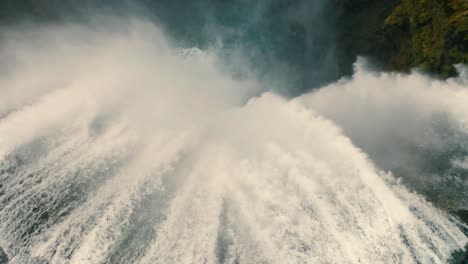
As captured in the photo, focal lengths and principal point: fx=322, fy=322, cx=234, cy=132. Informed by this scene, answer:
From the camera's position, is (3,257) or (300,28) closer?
(3,257)

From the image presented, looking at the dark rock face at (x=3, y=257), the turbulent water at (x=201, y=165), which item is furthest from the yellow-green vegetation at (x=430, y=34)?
the dark rock face at (x=3, y=257)

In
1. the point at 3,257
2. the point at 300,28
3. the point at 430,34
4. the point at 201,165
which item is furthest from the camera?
the point at 300,28

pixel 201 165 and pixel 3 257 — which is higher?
pixel 201 165

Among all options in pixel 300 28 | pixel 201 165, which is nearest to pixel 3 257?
pixel 201 165

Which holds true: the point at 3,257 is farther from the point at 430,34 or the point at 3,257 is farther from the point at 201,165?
the point at 430,34

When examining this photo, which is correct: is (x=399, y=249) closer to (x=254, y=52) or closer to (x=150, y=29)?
(x=254, y=52)

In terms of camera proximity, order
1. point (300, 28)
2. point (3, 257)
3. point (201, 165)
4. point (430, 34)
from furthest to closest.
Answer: point (300, 28)
point (201, 165)
point (430, 34)
point (3, 257)

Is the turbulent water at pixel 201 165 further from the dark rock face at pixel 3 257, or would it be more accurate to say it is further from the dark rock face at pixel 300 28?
the dark rock face at pixel 300 28

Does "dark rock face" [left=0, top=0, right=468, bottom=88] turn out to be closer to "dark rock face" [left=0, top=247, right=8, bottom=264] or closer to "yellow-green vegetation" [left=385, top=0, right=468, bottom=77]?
"yellow-green vegetation" [left=385, top=0, right=468, bottom=77]
